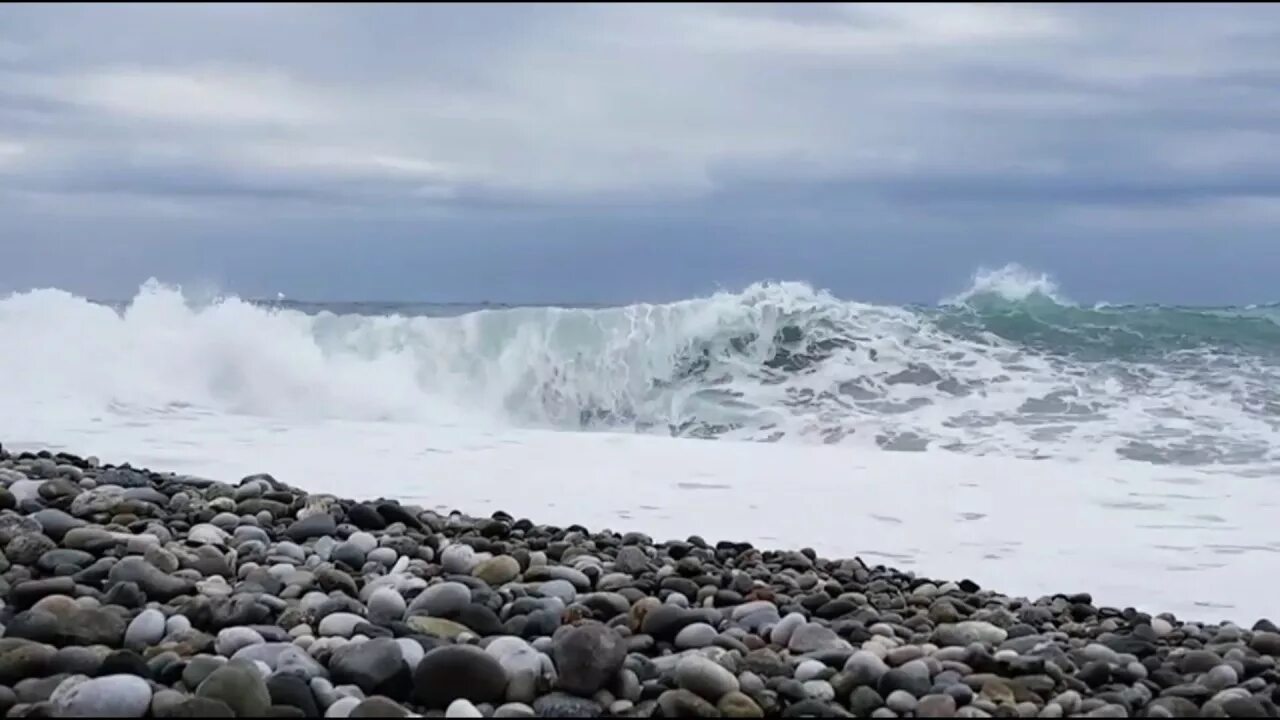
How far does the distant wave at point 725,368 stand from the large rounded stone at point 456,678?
747cm

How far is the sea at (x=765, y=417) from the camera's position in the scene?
225 inches

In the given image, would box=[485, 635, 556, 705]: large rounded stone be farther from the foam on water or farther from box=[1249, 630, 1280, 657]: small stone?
the foam on water

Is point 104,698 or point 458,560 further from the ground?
point 458,560

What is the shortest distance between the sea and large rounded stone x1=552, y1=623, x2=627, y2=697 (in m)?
2.32

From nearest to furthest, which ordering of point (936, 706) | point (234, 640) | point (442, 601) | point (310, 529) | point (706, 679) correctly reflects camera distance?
point (936, 706) < point (706, 679) < point (234, 640) < point (442, 601) < point (310, 529)

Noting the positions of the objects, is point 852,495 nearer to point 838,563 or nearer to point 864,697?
point 838,563

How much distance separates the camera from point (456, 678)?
2723 mm

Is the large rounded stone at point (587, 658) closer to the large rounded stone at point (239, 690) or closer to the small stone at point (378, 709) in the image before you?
the small stone at point (378, 709)

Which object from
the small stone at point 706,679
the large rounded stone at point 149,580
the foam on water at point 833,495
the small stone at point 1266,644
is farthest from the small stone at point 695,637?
the foam on water at point 833,495

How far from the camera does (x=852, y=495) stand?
21.7 feet

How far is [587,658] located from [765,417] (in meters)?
9.15

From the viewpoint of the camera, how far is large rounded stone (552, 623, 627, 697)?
110 inches

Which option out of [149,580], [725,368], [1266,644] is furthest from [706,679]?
[725,368]

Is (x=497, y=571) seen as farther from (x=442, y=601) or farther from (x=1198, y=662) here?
(x=1198, y=662)
